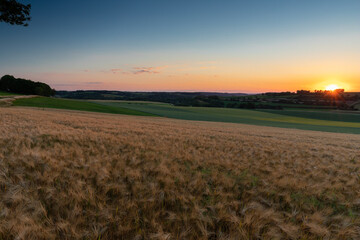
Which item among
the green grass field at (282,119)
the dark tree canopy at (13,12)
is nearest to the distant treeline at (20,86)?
the green grass field at (282,119)

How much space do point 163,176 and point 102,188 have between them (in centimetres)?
112

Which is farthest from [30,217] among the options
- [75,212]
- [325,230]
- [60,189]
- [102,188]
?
[325,230]

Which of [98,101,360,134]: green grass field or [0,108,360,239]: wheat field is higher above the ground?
[0,108,360,239]: wheat field

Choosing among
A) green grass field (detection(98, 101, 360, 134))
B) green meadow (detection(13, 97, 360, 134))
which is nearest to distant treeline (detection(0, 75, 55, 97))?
green meadow (detection(13, 97, 360, 134))

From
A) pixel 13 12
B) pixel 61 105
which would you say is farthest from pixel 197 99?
pixel 13 12

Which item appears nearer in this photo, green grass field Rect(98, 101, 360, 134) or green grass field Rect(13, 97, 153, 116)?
green grass field Rect(13, 97, 153, 116)

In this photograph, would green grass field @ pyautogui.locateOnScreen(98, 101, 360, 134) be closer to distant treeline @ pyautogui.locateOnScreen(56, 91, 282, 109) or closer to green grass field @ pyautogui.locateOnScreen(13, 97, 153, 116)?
green grass field @ pyautogui.locateOnScreen(13, 97, 153, 116)

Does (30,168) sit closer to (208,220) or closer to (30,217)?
(30,217)

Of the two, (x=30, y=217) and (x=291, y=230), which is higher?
(x=30, y=217)

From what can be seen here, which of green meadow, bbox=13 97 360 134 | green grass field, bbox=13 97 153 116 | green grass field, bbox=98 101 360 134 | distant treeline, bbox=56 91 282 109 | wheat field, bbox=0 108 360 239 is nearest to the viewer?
wheat field, bbox=0 108 360 239

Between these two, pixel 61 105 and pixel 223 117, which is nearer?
pixel 61 105

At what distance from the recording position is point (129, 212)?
2.19 m

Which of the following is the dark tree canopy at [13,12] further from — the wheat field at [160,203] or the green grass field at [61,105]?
the green grass field at [61,105]

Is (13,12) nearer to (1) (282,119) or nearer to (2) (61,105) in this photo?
(2) (61,105)
